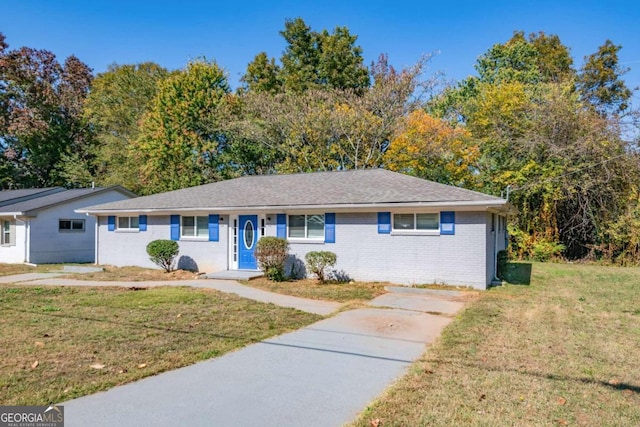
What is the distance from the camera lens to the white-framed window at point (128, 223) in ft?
56.0

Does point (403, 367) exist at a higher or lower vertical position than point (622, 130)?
lower

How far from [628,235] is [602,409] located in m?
18.6

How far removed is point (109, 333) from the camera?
21.4 ft

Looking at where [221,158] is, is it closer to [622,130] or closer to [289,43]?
[289,43]

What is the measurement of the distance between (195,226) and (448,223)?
8.98 metres

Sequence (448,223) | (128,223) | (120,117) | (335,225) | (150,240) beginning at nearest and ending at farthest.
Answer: (448,223) → (335,225) → (150,240) → (128,223) → (120,117)

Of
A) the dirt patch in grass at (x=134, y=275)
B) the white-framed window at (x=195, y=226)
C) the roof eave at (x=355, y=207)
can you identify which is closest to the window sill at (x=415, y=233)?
the roof eave at (x=355, y=207)

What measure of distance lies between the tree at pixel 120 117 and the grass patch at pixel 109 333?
863 inches

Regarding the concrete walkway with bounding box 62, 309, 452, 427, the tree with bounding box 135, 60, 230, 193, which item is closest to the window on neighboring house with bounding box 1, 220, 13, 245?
the tree with bounding box 135, 60, 230, 193

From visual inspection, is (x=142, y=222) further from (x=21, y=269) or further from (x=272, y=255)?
(x=272, y=255)

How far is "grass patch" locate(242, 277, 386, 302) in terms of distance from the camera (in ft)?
34.5

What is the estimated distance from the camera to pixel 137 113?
104 feet

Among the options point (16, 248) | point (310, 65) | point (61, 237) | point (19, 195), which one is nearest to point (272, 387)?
point (61, 237)

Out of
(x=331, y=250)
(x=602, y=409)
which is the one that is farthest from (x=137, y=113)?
(x=602, y=409)
